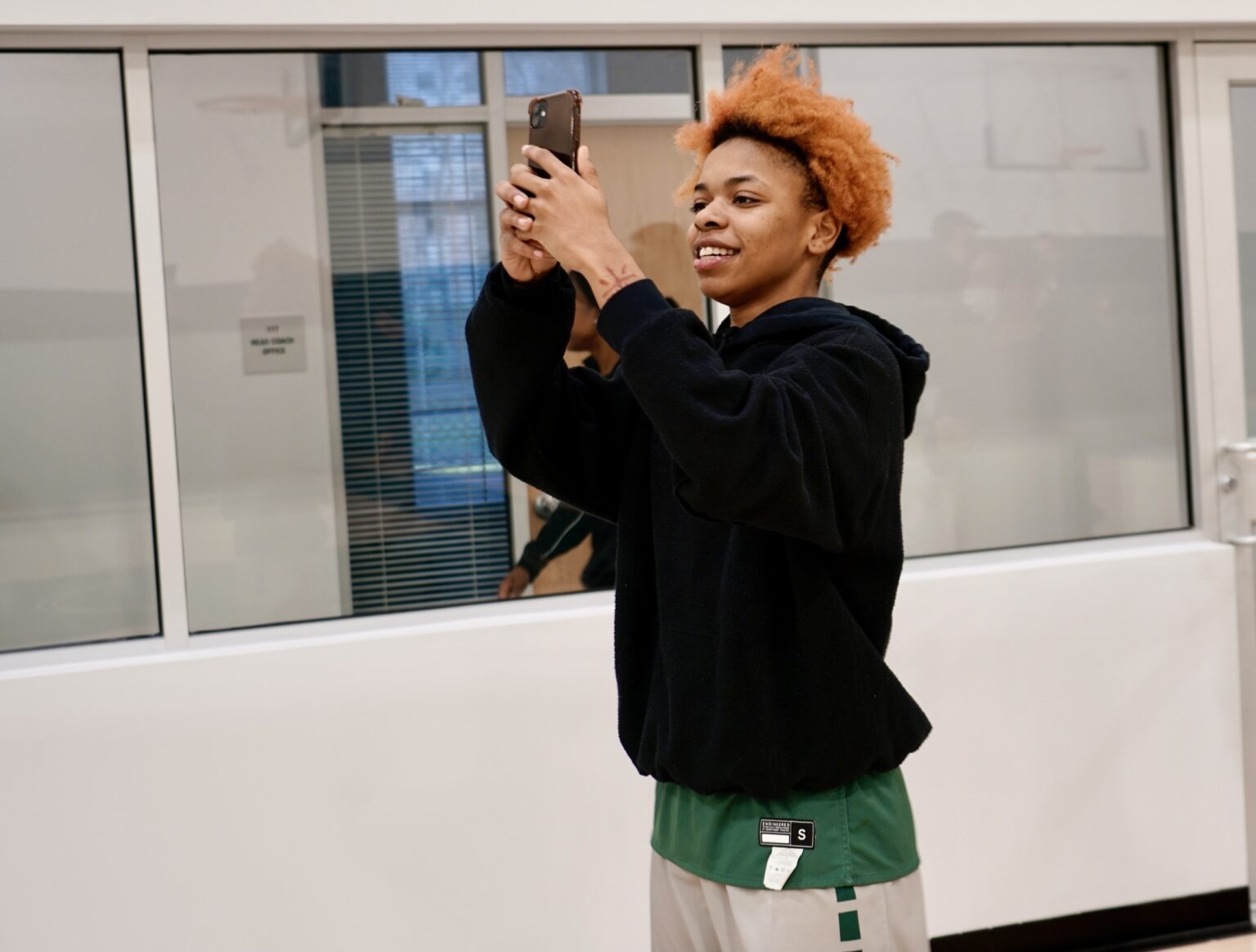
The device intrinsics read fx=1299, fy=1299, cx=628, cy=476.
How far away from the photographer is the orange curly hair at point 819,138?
1423 mm

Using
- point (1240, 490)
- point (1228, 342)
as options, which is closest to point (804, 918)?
point (1240, 490)

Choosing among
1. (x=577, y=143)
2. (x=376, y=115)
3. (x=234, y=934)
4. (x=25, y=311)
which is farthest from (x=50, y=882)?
(x=577, y=143)

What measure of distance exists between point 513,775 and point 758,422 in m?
1.79

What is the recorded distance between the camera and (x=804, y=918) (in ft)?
4.40

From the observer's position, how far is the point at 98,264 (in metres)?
2.58

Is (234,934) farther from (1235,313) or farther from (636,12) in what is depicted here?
(1235,313)

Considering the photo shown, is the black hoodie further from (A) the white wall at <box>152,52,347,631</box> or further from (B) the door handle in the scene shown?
(B) the door handle

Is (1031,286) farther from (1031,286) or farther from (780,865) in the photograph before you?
(780,865)

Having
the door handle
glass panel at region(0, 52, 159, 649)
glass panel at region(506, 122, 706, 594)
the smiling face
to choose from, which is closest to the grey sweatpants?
the smiling face

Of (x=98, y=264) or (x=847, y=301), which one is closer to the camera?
(x=98, y=264)

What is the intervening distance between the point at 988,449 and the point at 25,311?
2.14 m

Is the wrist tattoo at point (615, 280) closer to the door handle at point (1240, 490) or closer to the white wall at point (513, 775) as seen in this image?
the white wall at point (513, 775)

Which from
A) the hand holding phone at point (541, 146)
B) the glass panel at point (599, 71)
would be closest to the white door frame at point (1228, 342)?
the glass panel at point (599, 71)

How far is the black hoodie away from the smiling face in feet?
0.18
